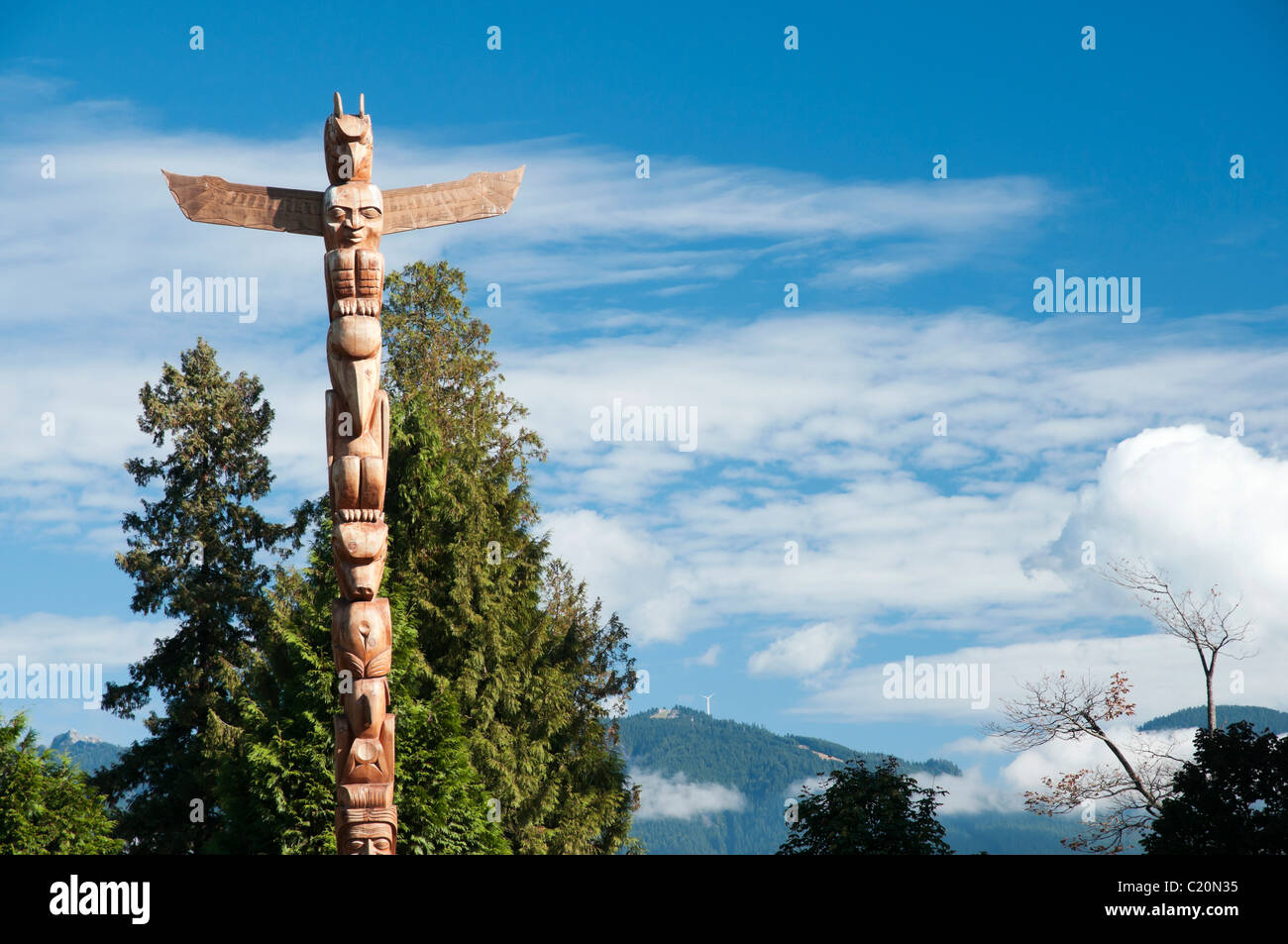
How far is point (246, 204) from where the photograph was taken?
1580cm

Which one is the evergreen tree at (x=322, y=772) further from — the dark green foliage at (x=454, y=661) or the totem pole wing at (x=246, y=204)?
the totem pole wing at (x=246, y=204)

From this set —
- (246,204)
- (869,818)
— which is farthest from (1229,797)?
(246,204)

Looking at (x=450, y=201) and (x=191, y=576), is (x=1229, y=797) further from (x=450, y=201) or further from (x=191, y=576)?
(x=191, y=576)

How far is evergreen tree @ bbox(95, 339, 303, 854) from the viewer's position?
34656 millimetres

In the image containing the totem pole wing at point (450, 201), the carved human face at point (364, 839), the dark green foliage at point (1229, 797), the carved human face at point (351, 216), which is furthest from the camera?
the dark green foliage at point (1229, 797)

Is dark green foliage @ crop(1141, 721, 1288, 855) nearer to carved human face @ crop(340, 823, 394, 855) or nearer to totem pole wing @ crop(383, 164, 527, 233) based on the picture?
carved human face @ crop(340, 823, 394, 855)

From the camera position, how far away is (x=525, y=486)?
32.9m

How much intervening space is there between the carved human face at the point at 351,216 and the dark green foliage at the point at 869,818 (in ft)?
37.1

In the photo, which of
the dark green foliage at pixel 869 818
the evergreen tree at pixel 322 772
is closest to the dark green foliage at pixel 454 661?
the evergreen tree at pixel 322 772

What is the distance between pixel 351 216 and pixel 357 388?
7.03ft

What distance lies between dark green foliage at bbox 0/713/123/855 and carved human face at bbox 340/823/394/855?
10515mm

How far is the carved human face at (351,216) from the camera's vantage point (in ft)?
51.2
